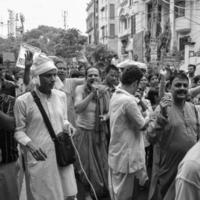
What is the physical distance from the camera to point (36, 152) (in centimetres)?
343

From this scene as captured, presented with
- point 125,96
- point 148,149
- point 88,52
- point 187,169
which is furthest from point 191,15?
point 187,169

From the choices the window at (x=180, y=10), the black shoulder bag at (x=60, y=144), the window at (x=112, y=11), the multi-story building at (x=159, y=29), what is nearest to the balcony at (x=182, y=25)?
the multi-story building at (x=159, y=29)

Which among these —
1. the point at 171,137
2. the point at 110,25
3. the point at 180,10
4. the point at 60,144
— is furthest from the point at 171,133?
the point at 110,25

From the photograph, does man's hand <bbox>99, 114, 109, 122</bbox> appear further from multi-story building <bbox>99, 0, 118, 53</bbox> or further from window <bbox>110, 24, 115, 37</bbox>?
window <bbox>110, 24, 115, 37</bbox>

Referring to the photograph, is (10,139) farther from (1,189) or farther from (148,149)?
(148,149)

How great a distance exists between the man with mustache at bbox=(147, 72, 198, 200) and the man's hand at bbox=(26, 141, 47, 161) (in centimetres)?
116

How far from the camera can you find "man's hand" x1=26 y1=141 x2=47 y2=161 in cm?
343

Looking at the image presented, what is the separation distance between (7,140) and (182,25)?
2559 cm

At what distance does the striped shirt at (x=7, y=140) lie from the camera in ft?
11.1

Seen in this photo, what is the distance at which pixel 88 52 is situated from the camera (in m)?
36.4

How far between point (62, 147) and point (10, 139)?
21.4 inches

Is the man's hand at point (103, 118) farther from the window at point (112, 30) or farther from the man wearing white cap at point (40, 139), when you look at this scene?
the window at point (112, 30)

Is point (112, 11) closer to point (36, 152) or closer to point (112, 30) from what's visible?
point (112, 30)

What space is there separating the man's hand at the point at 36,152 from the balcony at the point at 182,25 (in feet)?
82.4
